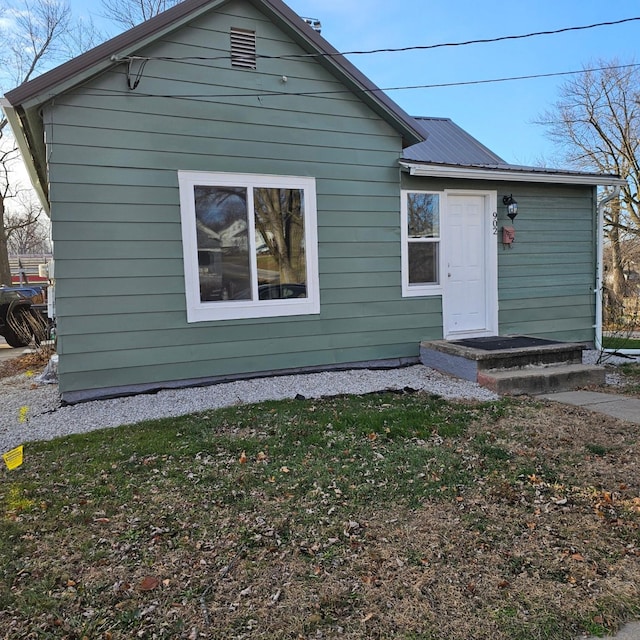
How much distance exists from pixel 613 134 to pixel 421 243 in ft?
70.4

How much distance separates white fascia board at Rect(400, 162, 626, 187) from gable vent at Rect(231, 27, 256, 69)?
2.21 metres

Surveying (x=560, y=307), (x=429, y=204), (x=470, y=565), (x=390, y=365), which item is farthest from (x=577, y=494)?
(x=560, y=307)

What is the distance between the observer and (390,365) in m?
6.34

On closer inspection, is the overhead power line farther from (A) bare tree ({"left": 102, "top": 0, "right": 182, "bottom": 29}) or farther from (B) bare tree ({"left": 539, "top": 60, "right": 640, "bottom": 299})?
(B) bare tree ({"left": 539, "top": 60, "right": 640, "bottom": 299})

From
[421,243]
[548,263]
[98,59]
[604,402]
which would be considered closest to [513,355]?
[604,402]

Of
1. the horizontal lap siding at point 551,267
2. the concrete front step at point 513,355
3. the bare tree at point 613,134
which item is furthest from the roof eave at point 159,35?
the bare tree at point 613,134

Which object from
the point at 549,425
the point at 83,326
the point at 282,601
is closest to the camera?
the point at 282,601

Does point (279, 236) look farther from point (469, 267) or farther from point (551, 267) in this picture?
point (551, 267)

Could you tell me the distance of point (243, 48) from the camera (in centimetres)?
547

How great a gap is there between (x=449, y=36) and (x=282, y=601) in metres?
6.54

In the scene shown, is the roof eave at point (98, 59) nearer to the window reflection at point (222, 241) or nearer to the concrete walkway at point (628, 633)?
the window reflection at point (222, 241)

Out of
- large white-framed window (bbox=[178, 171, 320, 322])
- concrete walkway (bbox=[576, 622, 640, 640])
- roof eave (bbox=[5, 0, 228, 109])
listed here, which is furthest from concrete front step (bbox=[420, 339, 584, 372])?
roof eave (bbox=[5, 0, 228, 109])

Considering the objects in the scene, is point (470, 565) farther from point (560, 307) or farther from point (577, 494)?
point (560, 307)

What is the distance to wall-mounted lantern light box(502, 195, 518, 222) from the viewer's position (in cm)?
677
